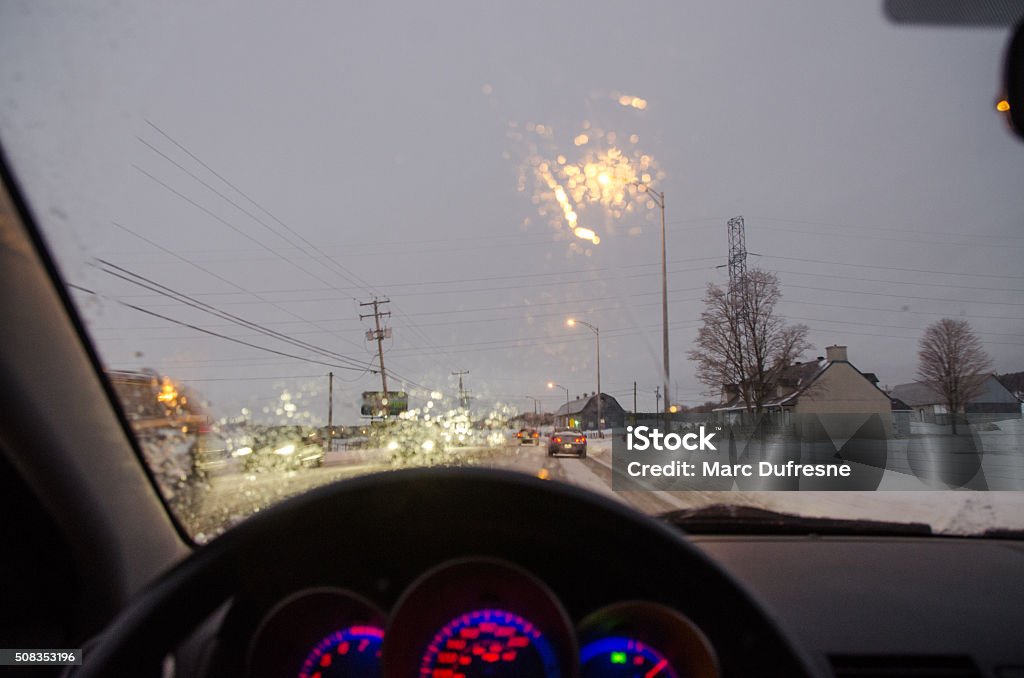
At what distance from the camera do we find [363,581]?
193 cm

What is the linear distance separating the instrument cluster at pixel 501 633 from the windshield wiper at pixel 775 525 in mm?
2046

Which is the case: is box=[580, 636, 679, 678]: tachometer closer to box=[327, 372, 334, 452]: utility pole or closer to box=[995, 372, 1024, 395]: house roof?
box=[327, 372, 334, 452]: utility pole

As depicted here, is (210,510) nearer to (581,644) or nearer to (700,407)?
(581,644)

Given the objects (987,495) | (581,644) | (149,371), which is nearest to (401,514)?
(581,644)

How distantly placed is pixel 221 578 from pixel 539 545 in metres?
0.87

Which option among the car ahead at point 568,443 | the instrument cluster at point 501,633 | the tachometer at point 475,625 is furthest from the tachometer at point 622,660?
the car ahead at point 568,443

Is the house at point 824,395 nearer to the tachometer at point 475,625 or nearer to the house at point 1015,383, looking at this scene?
the house at point 1015,383

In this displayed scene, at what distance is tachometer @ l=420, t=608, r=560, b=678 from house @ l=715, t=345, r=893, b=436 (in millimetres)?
7159

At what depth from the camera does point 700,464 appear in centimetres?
A: 681

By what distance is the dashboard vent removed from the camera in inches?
103

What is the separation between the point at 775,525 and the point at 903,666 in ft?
3.63
